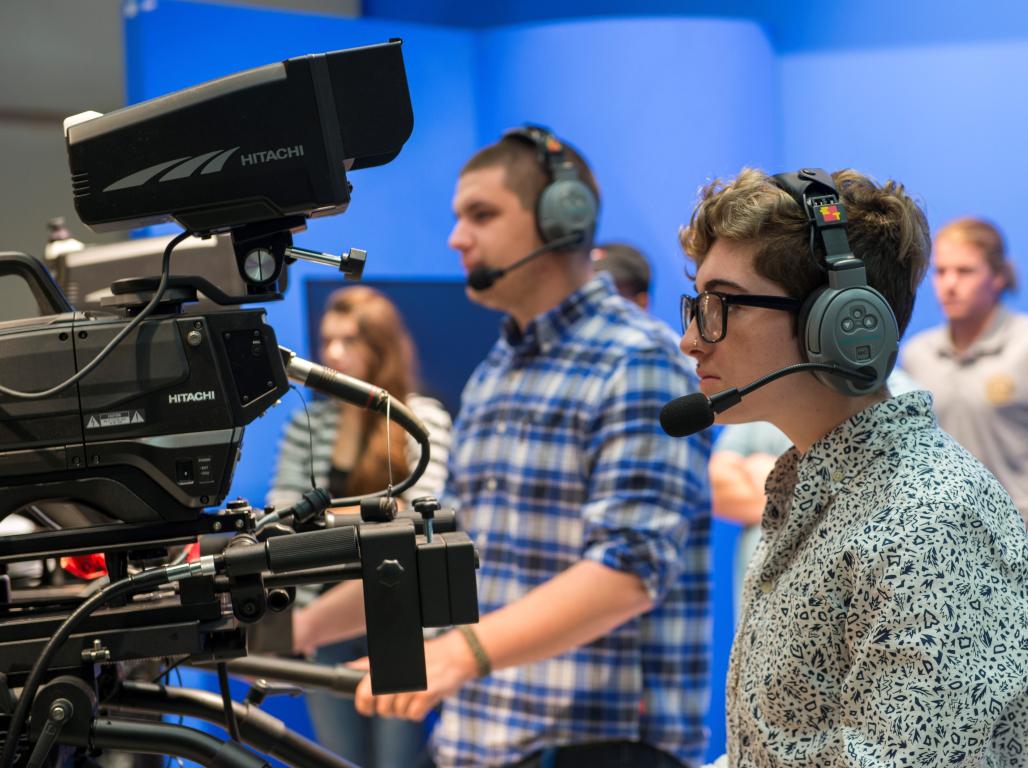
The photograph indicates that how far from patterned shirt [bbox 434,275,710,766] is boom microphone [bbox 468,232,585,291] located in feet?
0.38

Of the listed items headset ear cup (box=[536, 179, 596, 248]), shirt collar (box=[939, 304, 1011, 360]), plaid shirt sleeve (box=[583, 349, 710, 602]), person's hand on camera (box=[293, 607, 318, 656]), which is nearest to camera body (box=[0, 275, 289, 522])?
plaid shirt sleeve (box=[583, 349, 710, 602])

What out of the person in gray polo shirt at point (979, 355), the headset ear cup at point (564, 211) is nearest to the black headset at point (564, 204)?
the headset ear cup at point (564, 211)

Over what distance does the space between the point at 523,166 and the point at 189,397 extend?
4.72 ft

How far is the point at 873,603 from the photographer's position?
1.11m

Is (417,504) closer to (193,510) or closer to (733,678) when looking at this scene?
(193,510)

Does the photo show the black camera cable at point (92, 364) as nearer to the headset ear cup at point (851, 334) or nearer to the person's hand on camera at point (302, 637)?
the headset ear cup at point (851, 334)

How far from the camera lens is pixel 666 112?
388cm

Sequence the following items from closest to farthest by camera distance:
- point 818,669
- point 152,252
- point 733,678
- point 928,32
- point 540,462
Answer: point 818,669, point 733,678, point 152,252, point 540,462, point 928,32

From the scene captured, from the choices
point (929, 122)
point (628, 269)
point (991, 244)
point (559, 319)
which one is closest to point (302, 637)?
point (559, 319)

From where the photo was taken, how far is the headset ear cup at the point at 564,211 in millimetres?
2305

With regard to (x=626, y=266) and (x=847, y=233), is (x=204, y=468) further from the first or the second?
(x=626, y=266)

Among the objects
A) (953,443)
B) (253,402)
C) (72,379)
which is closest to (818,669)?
(953,443)

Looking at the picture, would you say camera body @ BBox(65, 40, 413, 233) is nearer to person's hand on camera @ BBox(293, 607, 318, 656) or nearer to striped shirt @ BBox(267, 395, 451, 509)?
person's hand on camera @ BBox(293, 607, 318, 656)

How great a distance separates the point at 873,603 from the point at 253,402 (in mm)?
592
